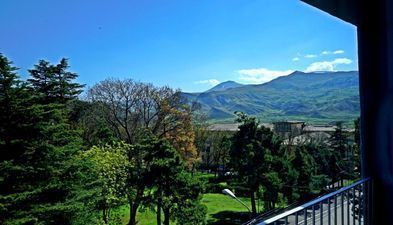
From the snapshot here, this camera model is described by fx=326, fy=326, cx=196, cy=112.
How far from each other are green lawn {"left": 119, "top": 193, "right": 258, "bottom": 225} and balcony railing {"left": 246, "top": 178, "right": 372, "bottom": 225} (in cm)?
1182

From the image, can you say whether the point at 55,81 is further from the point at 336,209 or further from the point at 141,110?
the point at 336,209

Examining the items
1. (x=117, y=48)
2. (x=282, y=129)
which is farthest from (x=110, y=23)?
(x=282, y=129)

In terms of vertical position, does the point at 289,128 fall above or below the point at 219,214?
above

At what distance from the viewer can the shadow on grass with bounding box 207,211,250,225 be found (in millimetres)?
13884

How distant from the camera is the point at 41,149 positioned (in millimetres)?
8195

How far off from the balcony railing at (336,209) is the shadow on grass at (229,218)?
12.5 meters

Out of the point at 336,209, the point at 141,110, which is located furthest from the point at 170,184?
the point at 336,209

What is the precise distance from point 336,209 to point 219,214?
1451 centimetres

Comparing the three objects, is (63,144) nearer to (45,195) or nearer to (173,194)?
(45,195)

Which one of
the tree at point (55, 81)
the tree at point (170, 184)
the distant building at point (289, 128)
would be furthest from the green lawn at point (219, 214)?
the distant building at point (289, 128)

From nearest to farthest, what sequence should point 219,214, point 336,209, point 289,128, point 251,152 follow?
point 336,209 → point 251,152 → point 219,214 → point 289,128

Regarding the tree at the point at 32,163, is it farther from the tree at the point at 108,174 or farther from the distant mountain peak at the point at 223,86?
the distant mountain peak at the point at 223,86

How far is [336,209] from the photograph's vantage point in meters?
1.51

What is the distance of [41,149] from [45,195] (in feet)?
3.83
